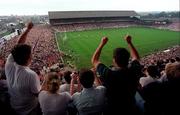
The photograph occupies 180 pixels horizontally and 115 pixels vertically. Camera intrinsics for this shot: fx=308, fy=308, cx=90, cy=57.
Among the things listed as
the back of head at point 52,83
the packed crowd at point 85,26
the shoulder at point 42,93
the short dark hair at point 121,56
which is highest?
the short dark hair at point 121,56

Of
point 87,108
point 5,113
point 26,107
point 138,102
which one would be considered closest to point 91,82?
point 87,108

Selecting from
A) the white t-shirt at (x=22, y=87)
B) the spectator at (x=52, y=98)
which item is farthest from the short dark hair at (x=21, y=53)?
the spectator at (x=52, y=98)

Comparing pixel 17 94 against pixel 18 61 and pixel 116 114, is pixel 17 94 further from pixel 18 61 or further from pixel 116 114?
pixel 116 114

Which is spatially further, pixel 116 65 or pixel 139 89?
pixel 139 89

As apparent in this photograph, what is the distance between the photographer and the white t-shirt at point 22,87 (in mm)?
4875

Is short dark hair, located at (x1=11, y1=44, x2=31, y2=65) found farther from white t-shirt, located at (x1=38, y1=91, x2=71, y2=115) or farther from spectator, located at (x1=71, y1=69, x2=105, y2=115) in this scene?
spectator, located at (x1=71, y1=69, x2=105, y2=115)

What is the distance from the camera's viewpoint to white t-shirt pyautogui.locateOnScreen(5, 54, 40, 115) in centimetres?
488

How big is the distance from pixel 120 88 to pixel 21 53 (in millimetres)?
1639

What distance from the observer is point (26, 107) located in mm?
5016

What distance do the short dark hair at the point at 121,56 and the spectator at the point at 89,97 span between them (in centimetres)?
45

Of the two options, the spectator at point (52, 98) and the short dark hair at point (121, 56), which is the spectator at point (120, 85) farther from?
the spectator at point (52, 98)

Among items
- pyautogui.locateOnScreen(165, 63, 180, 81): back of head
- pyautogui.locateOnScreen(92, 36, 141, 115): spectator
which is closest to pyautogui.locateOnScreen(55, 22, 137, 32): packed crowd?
pyautogui.locateOnScreen(165, 63, 180, 81): back of head

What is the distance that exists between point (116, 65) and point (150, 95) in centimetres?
71

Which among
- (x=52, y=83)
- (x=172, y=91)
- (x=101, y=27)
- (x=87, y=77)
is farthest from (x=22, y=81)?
(x=101, y=27)
